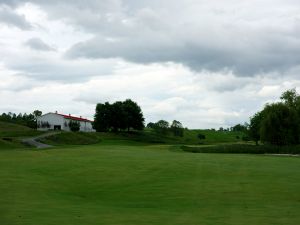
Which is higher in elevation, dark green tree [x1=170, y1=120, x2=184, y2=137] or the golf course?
dark green tree [x1=170, y1=120, x2=184, y2=137]

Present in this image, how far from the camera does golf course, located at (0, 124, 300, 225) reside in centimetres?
1733

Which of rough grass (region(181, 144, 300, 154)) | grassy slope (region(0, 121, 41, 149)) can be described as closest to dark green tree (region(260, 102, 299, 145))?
rough grass (region(181, 144, 300, 154))

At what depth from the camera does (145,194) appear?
2489 cm

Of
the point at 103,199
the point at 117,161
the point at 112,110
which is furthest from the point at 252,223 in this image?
the point at 112,110

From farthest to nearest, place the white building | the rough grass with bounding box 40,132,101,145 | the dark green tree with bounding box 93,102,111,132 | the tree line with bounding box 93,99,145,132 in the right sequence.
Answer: the white building, the tree line with bounding box 93,99,145,132, the dark green tree with bounding box 93,102,111,132, the rough grass with bounding box 40,132,101,145

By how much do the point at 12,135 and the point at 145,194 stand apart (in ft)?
302

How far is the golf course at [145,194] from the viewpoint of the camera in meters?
17.3

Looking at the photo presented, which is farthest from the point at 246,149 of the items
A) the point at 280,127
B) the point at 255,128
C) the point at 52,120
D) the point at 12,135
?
the point at 52,120

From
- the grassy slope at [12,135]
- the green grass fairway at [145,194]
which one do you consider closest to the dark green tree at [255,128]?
the grassy slope at [12,135]

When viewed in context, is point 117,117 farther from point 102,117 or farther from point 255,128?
point 255,128

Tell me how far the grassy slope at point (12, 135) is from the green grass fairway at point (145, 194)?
44.4 metres

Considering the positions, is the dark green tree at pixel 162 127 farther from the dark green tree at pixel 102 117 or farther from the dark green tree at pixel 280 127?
the dark green tree at pixel 280 127

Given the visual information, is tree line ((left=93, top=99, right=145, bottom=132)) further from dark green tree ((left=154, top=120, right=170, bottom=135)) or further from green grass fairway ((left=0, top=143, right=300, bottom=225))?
green grass fairway ((left=0, top=143, right=300, bottom=225))

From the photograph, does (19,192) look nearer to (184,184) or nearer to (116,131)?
(184,184)
